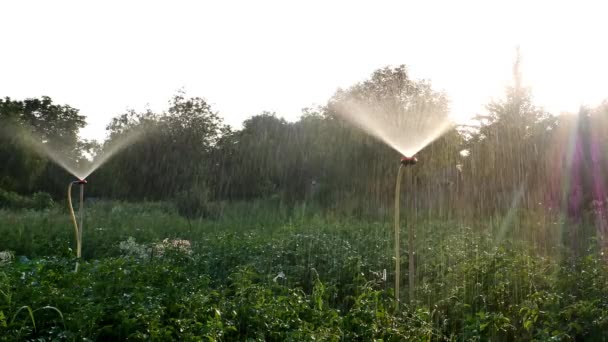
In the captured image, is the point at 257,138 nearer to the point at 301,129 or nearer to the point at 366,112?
the point at 301,129

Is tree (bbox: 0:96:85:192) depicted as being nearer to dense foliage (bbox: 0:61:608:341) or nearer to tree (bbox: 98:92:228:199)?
dense foliage (bbox: 0:61:608:341)

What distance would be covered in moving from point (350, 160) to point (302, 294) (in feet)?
30.4

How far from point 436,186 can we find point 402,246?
5.15 m

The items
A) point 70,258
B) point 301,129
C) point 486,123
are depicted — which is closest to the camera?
point 70,258

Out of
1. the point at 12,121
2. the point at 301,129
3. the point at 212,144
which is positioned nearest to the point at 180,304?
the point at 212,144

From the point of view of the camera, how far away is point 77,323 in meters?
2.61

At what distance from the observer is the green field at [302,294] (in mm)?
2799

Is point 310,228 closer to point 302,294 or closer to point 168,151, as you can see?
point 302,294

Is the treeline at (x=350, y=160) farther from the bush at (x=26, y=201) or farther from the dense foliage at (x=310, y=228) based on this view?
the bush at (x=26, y=201)

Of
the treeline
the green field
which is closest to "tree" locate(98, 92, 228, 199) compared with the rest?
the treeline

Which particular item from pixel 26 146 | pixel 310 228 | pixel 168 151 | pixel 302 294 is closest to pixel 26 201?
pixel 168 151

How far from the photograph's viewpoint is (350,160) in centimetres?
1323

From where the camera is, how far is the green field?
280 centimetres

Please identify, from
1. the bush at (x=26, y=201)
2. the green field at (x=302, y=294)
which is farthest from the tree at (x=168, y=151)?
the green field at (x=302, y=294)
